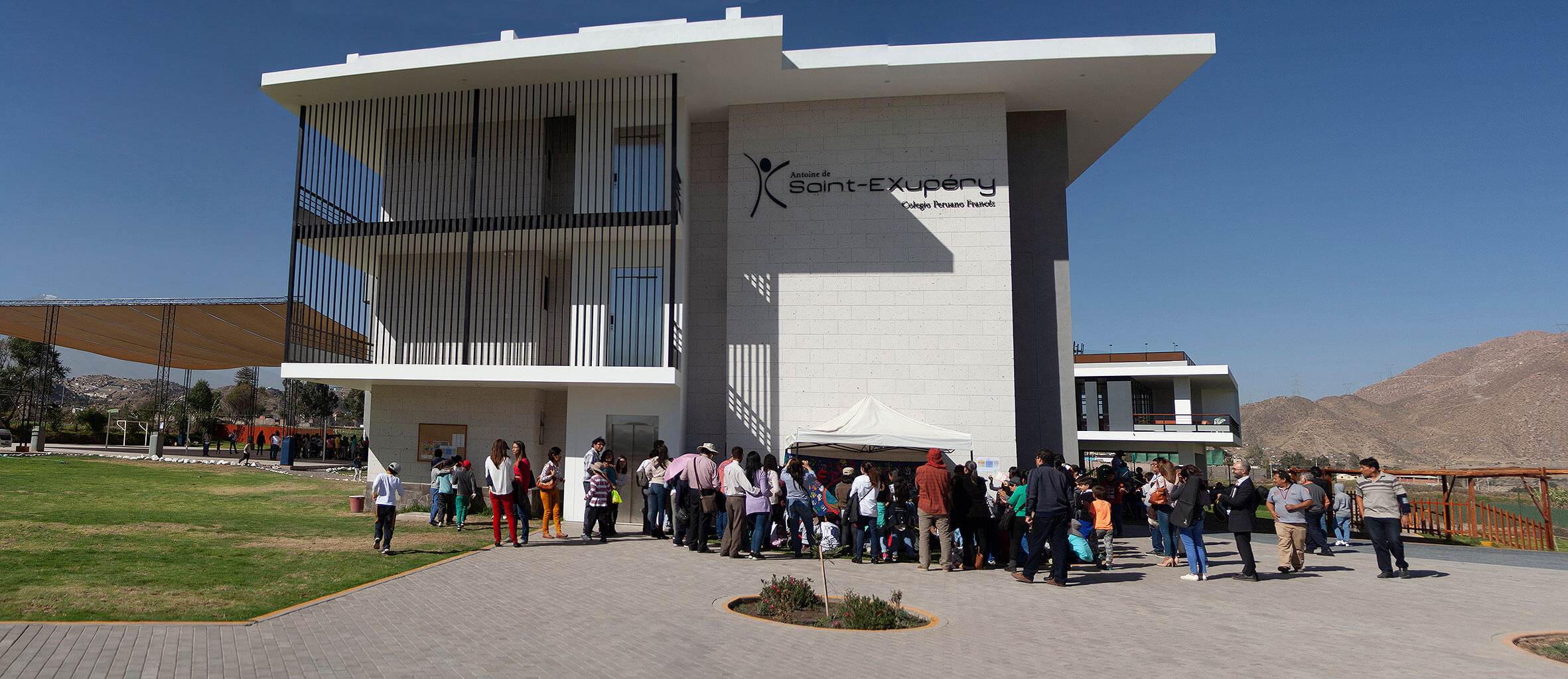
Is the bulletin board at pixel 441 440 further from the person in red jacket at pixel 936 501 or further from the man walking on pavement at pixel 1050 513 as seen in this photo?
the man walking on pavement at pixel 1050 513

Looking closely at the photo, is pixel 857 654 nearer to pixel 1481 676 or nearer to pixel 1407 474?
pixel 1481 676

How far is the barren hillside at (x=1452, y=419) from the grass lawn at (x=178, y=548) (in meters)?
86.8

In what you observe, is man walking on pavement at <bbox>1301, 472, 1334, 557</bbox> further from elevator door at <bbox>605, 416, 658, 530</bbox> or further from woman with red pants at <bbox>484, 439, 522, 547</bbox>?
woman with red pants at <bbox>484, 439, 522, 547</bbox>

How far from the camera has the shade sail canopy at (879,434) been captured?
1346cm

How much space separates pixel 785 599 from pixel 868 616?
88 cm

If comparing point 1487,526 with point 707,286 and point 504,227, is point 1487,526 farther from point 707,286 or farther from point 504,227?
point 504,227

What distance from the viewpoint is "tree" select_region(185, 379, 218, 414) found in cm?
6662

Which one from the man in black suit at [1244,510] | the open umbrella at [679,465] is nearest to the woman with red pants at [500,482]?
the open umbrella at [679,465]

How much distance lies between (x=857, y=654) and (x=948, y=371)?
1043cm

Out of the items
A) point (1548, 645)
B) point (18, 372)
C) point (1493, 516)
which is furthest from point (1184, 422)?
point (18, 372)

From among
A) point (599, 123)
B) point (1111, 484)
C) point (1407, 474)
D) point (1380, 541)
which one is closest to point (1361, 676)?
point (1380, 541)

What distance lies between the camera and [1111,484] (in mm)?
14531

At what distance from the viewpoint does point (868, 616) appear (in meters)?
7.11

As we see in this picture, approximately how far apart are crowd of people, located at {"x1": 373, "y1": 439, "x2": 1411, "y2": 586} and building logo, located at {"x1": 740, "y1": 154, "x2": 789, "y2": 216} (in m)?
6.36
